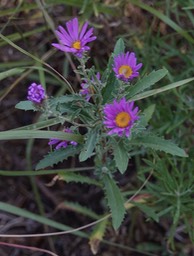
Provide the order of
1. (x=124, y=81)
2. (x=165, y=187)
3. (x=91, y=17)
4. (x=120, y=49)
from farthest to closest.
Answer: (x=91, y=17) → (x=165, y=187) → (x=120, y=49) → (x=124, y=81)

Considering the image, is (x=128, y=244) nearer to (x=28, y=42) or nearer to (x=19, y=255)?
(x=19, y=255)

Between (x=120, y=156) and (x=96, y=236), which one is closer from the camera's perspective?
(x=120, y=156)

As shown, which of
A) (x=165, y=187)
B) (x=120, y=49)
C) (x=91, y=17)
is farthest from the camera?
(x=91, y=17)

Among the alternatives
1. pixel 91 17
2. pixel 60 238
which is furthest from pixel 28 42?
pixel 60 238

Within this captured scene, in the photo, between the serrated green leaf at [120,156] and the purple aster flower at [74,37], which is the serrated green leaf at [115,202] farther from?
the purple aster flower at [74,37]

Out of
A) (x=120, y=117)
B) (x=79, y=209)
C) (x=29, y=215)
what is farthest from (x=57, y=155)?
(x=79, y=209)

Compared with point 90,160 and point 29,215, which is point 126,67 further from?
point 90,160

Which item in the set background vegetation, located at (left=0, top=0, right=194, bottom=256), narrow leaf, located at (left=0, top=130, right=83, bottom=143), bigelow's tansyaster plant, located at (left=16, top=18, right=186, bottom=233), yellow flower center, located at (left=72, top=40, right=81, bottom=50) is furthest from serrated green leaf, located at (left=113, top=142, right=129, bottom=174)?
background vegetation, located at (left=0, top=0, right=194, bottom=256)

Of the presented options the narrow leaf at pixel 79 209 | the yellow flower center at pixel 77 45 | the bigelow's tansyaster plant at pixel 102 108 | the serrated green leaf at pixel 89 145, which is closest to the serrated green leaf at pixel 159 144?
the bigelow's tansyaster plant at pixel 102 108
